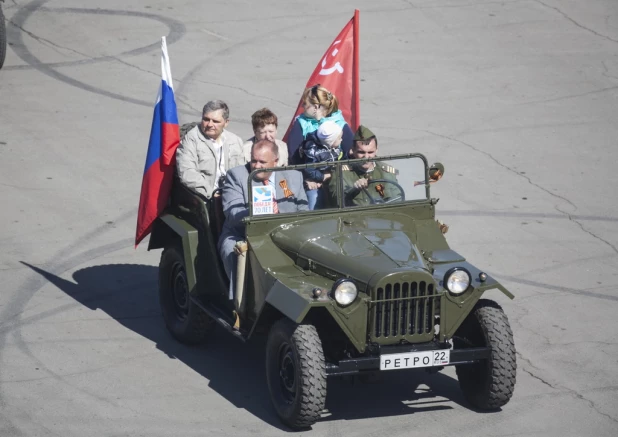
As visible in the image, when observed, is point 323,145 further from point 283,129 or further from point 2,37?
point 2,37

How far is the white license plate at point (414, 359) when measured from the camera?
7.25 meters

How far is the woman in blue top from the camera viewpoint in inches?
368

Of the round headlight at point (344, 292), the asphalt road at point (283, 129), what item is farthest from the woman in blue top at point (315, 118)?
the round headlight at point (344, 292)

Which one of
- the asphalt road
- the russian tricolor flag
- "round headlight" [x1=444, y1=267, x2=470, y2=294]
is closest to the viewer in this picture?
"round headlight" [x1=444, y1=267, x2=470, y2=294]

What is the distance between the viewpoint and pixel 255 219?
26.4ft

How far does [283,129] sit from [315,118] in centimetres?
455

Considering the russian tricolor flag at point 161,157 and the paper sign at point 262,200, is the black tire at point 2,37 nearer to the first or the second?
the russian tricolor flag at point 161,157

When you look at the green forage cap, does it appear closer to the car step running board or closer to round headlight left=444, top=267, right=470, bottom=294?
round headlight left=444, top=267, right=470, bottom=294

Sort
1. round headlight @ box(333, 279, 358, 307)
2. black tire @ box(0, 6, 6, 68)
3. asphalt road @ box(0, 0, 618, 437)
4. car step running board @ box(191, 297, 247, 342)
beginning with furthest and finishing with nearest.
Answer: black tire @ box(0, 6, 6, 68) < car step running board @ box(191, 297, 247, 342) < asphalt road @ box(0, 0, 618, 437) < round headlight @ box(333, 279, 358, 307)

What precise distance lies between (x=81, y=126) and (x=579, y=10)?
9.22 m

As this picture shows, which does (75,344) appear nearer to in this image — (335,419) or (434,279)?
(335,419)

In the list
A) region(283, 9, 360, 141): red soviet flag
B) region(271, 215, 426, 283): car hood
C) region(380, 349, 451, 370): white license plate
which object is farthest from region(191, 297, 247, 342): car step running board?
region(283, 9, 360, 141): red soviet flag

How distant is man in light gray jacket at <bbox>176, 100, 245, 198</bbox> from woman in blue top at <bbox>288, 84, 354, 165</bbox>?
58 cm

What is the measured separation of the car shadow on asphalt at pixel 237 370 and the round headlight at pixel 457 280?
991mm
